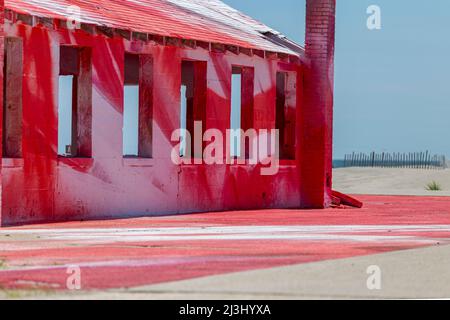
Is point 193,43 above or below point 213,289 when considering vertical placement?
above

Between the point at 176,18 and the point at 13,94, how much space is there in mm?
6287

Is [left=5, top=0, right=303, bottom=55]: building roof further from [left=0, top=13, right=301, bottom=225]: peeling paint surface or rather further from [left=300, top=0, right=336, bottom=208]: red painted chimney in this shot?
[left=300, top=0, right=336, bottom=208]: red painted chimney

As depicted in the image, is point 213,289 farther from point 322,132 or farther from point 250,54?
point 322,132

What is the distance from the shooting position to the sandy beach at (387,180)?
40.9m

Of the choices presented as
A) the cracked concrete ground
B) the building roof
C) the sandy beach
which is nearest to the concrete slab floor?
the cracked concrete ground

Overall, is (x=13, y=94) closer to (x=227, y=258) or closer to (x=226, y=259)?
(x=227, y=258)

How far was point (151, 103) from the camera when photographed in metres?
21.2

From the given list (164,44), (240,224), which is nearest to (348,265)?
(240,224)

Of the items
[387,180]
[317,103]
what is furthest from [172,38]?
[387,180]

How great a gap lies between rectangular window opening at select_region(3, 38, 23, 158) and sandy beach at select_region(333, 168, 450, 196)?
2091 cm

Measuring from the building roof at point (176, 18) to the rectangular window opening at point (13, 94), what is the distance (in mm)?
618

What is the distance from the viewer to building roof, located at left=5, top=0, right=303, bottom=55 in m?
19.3

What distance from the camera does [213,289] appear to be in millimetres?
8648

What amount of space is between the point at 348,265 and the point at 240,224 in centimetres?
751
